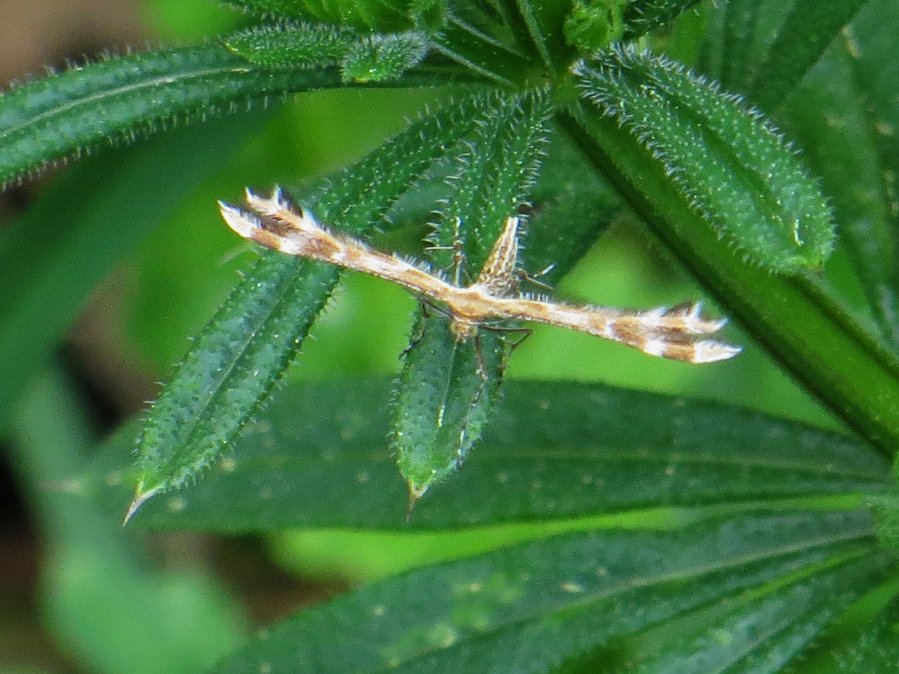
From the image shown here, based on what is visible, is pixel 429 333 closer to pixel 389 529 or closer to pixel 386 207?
pixel 386 207

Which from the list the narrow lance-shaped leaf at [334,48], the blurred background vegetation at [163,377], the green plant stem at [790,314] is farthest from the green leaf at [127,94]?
the blurred background vegetation at [163,377]

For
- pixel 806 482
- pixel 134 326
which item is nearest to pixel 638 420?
pixel 806 482

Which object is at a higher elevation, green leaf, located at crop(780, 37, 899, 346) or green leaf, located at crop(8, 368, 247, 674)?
green leaf, located at crop(780, 37, 899, 346)

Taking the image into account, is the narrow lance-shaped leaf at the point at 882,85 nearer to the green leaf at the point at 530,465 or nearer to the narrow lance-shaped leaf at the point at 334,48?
the green leaf at the point at 530,465

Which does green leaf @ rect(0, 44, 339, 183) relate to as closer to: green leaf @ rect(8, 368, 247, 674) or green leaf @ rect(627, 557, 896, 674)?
green leaf @ rect(627, 557, 896, 674)

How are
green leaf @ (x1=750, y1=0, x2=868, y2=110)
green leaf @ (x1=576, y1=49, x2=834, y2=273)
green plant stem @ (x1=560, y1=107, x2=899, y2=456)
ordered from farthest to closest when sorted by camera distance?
green leaf @ (x1=750, y1=0, x2=868, y2=110)
green plant stem @ (x1=560, y1=107, x2=899, y2=456)
green leaf @ (x1=576, y1=49, x2=834, y2=273)

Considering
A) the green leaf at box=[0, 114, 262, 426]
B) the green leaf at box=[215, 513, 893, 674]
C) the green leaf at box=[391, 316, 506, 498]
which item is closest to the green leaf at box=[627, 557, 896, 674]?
the green leaf at box=[215, 513, 893, 674]

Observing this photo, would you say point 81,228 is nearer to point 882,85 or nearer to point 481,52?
point 481,52
